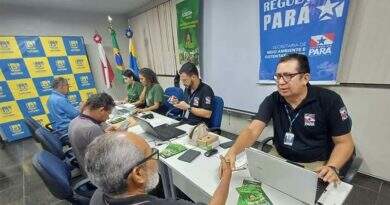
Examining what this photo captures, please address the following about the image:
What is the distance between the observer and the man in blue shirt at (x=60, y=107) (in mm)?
2785

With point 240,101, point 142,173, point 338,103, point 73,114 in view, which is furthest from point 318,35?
point 73,114

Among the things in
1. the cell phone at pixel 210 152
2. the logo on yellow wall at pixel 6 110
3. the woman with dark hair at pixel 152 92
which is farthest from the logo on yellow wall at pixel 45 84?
the cell phone at pixel 210 152

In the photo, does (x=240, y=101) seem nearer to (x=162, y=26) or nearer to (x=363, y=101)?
(x=363, y=101)

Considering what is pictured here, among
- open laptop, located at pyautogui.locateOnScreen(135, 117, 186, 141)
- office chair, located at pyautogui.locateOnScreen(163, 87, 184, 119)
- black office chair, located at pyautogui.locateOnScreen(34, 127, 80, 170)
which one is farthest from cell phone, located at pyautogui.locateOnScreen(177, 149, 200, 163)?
office chair, located at pyautogui.locateOnScreen(163, 87, 184, 119)

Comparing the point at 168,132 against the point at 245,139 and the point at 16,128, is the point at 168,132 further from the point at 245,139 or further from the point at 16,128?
the point at 16,128

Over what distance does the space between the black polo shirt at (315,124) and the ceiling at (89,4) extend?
4.10m

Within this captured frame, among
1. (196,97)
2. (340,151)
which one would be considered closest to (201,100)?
(196,97)

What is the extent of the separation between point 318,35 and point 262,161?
5.96 ft

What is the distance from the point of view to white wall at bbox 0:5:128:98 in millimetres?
4075

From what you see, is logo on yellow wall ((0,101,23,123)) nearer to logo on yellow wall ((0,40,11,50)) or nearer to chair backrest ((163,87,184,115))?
logo on yellow wall ((0,40,11,50))

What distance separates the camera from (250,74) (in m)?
2.93

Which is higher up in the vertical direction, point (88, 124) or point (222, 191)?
point (88, 124)

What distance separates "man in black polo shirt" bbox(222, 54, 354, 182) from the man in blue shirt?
2540 mm

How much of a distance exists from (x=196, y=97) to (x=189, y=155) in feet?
2.96
